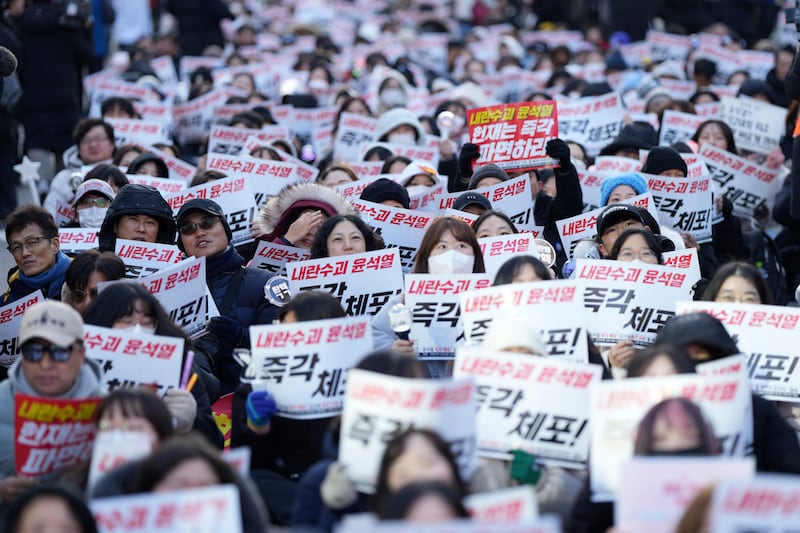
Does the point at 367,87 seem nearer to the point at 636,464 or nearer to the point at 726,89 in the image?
the point at 726,89

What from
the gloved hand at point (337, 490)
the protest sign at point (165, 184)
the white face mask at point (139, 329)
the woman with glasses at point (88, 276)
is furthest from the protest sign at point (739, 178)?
the gloved hand at point (337, 490)

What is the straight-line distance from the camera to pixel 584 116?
50.8 feet

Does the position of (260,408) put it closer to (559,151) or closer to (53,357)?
(53,357)

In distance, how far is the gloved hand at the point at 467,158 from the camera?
1199cm

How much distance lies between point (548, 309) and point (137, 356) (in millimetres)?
2025

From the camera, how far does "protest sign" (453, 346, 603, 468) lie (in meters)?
6.93

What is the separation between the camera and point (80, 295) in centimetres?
865

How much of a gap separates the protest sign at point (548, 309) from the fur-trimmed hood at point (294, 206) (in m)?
2.66

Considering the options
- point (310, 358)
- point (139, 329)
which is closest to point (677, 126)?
point (310, 358)

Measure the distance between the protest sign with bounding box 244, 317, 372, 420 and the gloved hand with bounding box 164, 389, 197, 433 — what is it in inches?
15.9

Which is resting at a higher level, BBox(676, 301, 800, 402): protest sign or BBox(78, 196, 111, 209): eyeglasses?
BBox(78, 196, 111, 209): eyeglasses

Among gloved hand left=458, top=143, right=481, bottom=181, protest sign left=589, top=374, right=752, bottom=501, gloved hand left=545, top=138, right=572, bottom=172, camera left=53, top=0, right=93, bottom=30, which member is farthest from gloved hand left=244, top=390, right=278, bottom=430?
camera left=53, top=0, right=93, bottom=30

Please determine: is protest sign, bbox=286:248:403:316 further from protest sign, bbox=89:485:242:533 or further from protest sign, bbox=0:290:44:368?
protest sign, bbox=89:485:242:533

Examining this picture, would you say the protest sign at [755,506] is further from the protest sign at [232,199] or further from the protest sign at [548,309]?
the protest sign at [232,199]
